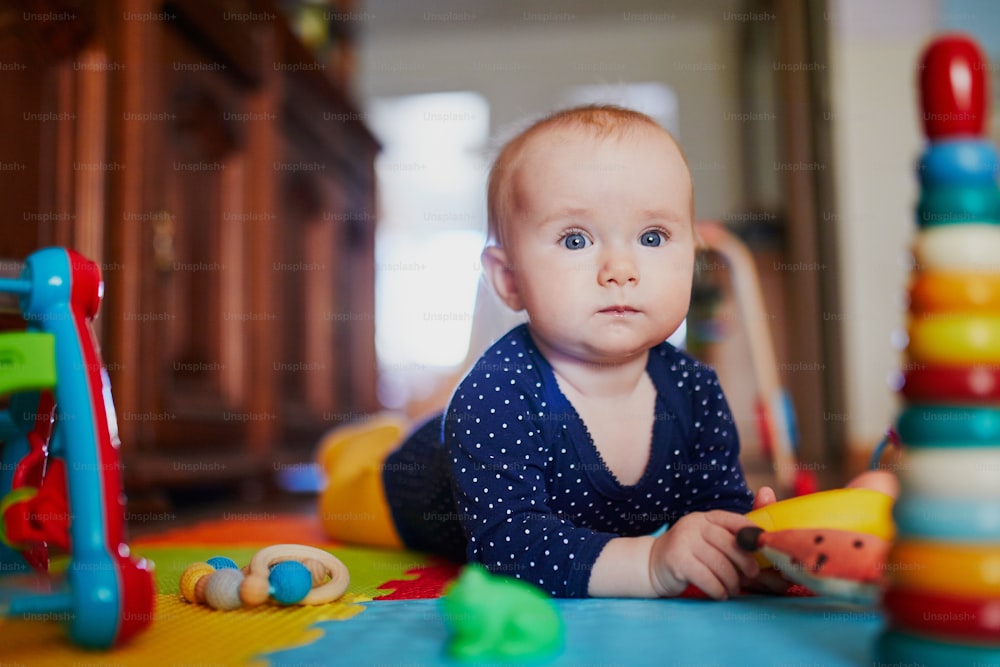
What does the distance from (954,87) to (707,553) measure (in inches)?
15.7

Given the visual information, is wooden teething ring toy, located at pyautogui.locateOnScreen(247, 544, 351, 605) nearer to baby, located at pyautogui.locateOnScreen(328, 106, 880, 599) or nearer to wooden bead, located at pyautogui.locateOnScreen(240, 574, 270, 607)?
wooden bead, located at pyautogui.locateOnScreen(240, 574, 270, 607)

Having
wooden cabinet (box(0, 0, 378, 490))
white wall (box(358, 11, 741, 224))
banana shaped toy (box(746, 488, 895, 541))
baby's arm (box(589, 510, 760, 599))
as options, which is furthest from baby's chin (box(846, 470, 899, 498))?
white wall (box(358, 11, 741, 224))

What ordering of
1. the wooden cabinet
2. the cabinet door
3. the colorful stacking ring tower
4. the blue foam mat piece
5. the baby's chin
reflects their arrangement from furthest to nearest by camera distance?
the cabinet door, the wooden cabinet, the baby's chin, the blue foam mat piece, the colorful stacking ring tower

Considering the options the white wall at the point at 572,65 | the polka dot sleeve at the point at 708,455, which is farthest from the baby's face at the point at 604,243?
the white wall at the point at 572,65

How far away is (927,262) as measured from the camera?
1.52 ft

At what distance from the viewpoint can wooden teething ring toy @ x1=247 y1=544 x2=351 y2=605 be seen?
30.3 inches

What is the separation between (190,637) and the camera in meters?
0.64

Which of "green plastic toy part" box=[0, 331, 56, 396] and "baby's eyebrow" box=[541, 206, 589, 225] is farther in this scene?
"baby's eyebrow" box=[541, 206, 589, 225]

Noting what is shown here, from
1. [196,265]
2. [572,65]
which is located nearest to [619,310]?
[196,265]

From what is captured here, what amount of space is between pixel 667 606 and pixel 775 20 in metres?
3.14

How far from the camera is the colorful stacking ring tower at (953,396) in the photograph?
44 cm

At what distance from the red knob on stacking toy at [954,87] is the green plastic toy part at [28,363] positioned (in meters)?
0.54

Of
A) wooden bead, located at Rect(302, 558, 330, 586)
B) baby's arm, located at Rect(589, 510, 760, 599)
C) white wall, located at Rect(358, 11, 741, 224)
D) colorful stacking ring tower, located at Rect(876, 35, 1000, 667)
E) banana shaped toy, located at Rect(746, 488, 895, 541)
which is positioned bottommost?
wooden bead, located at Rect(302, 558, 330, 586)

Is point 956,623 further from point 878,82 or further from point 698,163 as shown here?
point 698,163
